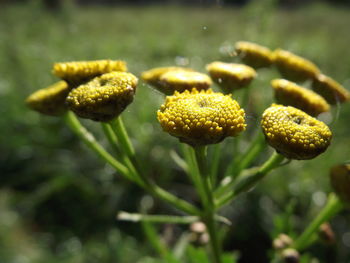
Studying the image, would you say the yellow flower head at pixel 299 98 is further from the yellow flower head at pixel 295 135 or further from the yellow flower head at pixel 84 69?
the yellow flower head at pixel 84 69

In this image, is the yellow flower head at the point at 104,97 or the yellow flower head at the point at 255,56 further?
the yellow flower head at the point at 255,56

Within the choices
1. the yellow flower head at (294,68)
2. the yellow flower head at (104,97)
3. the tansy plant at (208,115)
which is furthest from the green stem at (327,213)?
the yellow flower head at (104,97)

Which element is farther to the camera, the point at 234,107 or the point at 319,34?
the point at 319,34

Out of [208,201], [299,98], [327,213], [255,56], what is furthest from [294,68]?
[208,201]

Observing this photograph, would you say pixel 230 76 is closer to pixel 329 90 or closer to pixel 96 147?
pixel 329 90

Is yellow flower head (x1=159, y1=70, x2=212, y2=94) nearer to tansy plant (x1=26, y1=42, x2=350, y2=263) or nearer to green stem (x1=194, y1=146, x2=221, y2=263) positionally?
tansy plant (x1=26, y1=42, x2=350, y2=263)

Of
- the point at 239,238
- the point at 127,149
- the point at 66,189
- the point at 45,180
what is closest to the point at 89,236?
the point at 66,189

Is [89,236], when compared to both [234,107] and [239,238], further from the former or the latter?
[234,107]

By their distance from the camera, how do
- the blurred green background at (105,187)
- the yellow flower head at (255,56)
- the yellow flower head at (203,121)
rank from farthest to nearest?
1. the blurred green background at (105,187)
2. the yellow flower head at (255,56)
3. the yellow flower head at (203,121)
